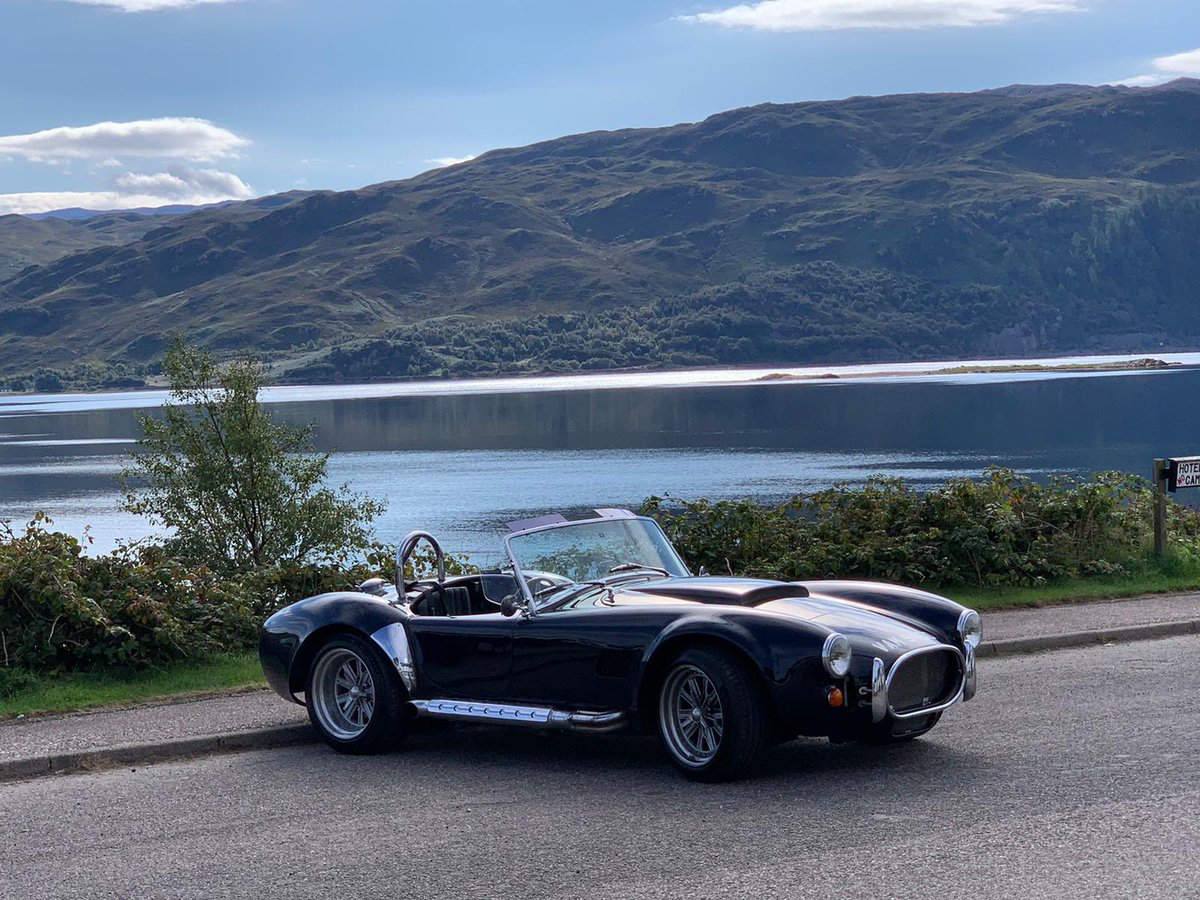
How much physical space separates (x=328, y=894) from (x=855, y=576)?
9.24 meters

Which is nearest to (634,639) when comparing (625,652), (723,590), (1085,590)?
(625,652)

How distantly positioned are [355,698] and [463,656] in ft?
2.96

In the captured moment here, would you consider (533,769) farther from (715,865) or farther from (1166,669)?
(1166,669)

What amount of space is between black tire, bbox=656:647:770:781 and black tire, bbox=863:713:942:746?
1.93ft

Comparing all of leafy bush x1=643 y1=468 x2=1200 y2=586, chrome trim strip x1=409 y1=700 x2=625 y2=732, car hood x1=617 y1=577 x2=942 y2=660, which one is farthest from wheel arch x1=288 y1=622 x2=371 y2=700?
leafy bush x1=643 y1=468 x2=1200 y2=586

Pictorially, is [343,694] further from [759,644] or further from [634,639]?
[759,644]

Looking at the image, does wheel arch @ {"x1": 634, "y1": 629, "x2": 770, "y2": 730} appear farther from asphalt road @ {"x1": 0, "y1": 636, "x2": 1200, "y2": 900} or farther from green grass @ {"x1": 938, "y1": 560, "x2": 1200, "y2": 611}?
green grass @ {"x1": 938, "y1": 560, "x2": 1200, "y2": 611}

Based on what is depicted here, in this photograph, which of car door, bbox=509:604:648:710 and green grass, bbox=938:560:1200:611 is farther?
green grass, bbox=938:560:1200:611

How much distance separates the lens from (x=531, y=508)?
155 feet

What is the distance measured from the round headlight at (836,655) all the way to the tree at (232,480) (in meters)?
15.3

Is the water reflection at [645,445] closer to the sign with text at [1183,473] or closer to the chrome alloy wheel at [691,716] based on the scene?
the sign with text at [1183,473]

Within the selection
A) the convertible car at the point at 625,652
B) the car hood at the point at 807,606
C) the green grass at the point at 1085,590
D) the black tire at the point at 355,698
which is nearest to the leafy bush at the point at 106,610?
the convertible car at the point at 625,652

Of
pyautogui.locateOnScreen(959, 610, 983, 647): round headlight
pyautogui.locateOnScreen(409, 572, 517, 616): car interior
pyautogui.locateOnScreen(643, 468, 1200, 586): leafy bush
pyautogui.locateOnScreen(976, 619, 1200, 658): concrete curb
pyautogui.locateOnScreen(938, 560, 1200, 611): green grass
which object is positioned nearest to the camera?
pyautogui.locateOnScreen(959, 610, 983, 647): round headlight

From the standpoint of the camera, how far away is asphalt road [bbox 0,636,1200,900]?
5.61 metres
